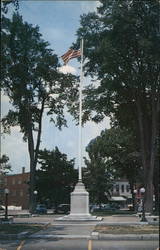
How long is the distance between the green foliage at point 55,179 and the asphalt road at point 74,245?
151 feet

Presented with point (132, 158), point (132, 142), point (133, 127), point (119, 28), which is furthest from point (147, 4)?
point (132, 158)

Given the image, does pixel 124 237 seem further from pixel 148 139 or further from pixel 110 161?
pixel 110 161

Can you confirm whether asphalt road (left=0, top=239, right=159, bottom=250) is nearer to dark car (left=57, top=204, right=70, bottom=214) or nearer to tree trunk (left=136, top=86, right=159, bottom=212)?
tree trunk (left=136, top=86, right=159, bottom=212)

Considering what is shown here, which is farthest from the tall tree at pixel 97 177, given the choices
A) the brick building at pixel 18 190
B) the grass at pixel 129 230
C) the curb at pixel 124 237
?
the curb at pixel 124 237

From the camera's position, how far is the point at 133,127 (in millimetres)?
54969

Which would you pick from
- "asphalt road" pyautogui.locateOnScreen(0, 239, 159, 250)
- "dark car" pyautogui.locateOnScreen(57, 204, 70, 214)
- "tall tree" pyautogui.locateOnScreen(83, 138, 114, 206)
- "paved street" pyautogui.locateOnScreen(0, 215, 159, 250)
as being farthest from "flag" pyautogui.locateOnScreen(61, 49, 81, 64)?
"tall tree" pyautogui.locateOnScreen(83, 138, 114, 206)

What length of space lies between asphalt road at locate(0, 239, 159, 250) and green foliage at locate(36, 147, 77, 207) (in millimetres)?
46061

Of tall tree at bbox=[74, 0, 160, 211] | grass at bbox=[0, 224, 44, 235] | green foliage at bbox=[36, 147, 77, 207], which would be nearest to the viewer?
grass at bbox=[0, 224, 44, 235]

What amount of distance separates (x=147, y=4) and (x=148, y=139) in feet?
43.2

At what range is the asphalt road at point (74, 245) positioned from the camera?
18.2m

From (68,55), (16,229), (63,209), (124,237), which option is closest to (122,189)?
(63,209)

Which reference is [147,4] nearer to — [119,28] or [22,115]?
[119,28]

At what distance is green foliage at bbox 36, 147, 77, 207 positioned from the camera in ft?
220

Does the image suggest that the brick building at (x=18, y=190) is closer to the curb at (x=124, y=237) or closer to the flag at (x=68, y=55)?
the flag at (x=68, y=55)
